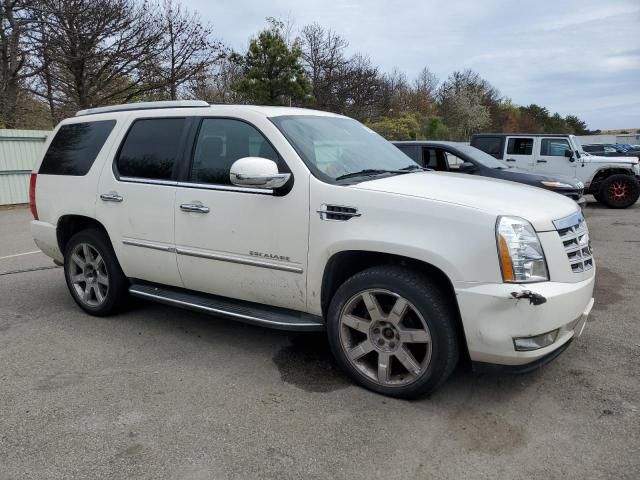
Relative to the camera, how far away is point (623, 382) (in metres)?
3.41

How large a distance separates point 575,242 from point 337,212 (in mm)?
1497

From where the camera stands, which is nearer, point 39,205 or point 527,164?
point 39,205

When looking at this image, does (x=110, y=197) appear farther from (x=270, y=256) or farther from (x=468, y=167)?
(x=468, y=167)

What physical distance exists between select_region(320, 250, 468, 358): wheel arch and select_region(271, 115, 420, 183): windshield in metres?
0.54

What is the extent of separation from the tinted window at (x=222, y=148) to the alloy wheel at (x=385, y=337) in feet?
4.15

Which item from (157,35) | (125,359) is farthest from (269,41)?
(125,359)

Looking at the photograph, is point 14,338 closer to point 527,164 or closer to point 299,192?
point 299,192

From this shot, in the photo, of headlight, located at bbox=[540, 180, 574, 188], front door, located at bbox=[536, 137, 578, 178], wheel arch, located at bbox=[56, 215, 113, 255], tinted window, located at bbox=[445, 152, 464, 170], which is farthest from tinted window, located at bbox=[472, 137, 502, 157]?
wheel arch, located at bbox=[56, 215, 113, 255]

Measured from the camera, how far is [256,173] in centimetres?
331

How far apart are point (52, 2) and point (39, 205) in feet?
54.8

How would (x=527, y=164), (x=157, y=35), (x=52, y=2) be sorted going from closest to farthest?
(x=527, y=164) < (x=52, y=2) < (x=157, y=35)

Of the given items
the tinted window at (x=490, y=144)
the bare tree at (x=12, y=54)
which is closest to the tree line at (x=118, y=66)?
the bare tree at (x=12, y=54)

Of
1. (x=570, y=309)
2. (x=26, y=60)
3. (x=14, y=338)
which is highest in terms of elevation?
(x=26, y=60)

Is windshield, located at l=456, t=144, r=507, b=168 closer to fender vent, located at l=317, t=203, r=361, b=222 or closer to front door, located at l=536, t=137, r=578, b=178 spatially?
front door, located at l=536, t=137, r=578, b=178
